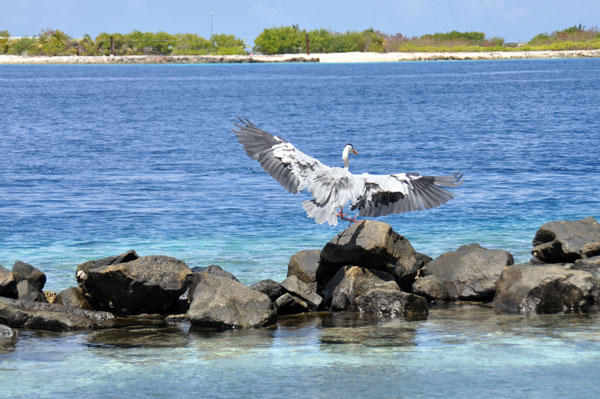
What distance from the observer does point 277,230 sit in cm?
1933

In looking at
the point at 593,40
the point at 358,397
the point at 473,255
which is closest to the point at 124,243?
the point at 473,255

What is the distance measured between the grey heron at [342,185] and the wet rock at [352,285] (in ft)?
2.55

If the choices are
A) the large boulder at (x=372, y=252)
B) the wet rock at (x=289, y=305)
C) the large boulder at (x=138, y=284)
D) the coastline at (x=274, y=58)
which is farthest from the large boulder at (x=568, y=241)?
the coastline at (x=274, y=58)

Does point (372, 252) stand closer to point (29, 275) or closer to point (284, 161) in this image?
point (284, 161)

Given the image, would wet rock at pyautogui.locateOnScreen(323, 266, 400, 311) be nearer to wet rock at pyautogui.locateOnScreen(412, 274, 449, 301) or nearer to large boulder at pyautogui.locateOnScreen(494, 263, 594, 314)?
wet rock at pyautogui.locateOnScreen(412, 274, 449, 301)

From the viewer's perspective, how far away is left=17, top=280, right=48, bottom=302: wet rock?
40.2ft

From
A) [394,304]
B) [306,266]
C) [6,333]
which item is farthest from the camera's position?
[306,266]

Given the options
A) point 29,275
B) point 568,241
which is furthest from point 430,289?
point 29,275

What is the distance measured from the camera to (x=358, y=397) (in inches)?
349

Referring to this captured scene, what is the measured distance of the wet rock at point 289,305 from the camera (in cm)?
1225

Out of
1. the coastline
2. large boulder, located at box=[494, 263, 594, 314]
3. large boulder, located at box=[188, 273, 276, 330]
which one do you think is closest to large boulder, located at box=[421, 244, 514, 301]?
large boulder, located at box=[494, 263, 594, 314]

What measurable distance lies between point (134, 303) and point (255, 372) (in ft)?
9.83

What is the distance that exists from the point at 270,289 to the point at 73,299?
9.06ft

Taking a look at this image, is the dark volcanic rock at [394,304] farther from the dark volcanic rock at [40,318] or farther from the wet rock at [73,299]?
the wet rock at [73,299]
